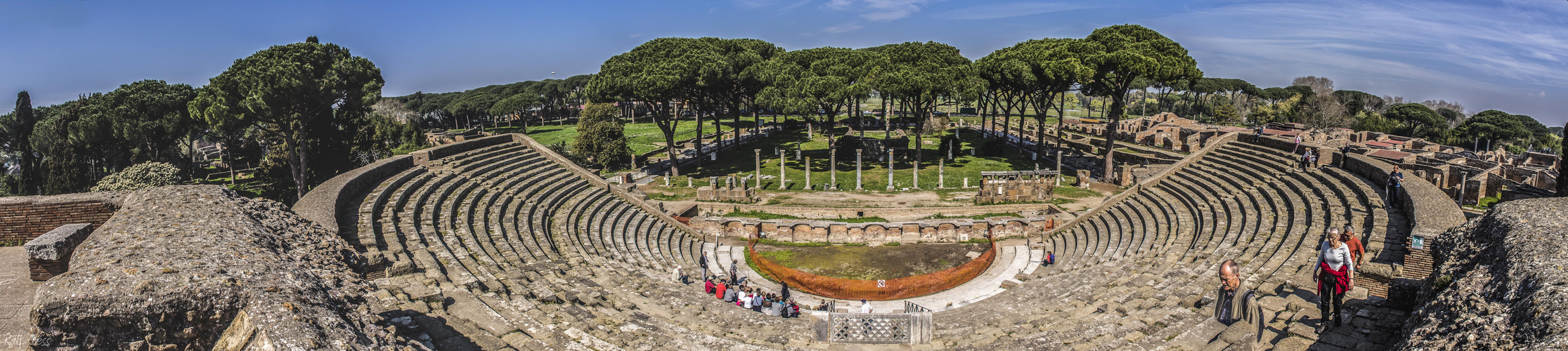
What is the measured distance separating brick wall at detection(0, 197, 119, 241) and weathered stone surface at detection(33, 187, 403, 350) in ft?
16.4

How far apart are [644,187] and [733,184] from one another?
601 cm

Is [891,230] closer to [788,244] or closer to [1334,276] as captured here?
[788,244]

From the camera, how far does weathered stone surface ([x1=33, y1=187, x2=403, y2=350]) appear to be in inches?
296

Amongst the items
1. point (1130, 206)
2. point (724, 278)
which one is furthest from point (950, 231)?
point (724, 278)

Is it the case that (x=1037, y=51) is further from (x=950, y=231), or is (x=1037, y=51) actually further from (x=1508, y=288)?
(x=1508, y=288)

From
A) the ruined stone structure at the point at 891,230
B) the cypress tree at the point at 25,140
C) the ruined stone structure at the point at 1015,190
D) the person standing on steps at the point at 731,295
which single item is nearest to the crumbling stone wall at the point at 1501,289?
the person standing on steps at the point at 731,295

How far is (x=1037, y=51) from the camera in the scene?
40.1 meters

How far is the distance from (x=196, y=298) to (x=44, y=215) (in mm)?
11092

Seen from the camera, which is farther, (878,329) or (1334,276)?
(878,329)

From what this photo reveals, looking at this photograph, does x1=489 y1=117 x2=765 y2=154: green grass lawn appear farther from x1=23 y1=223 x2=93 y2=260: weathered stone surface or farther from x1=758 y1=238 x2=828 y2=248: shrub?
x1=23 y1=223 x2=93 y2=260: weathered stone surface

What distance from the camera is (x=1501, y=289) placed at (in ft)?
27.3

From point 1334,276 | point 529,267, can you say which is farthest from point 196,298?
point 1334,276

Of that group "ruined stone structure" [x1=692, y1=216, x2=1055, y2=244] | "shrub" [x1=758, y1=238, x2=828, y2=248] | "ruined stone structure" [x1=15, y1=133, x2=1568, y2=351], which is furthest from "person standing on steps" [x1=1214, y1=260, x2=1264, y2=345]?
"shrub" [x1=758, y1=238, x2=828, y2=248]

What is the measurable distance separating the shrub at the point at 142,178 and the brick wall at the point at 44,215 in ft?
54.4
